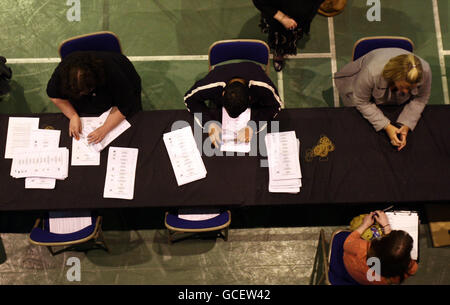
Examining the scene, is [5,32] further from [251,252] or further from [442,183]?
[442,183]

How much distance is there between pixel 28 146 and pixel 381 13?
4.21 metres

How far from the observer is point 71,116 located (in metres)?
3.14

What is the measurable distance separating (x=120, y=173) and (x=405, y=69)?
2431 millimetres

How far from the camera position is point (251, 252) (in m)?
3.86

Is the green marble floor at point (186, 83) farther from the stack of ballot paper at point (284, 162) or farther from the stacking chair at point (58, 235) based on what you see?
the stack of ballot paper at point (284, 162)

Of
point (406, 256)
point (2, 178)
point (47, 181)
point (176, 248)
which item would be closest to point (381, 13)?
point (406, 256)

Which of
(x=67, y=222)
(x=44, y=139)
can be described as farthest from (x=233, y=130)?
(x=67, y=222)

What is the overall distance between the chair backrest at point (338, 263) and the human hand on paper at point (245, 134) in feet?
4.18

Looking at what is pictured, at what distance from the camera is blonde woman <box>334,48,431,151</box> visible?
273 centimetres

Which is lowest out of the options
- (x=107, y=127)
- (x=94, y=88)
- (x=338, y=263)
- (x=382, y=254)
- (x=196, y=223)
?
(x=338, y=263)

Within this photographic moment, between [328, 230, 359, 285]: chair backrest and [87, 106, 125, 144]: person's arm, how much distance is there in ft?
7.52

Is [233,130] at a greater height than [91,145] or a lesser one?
greater

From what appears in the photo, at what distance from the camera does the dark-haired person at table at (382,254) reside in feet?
9.02

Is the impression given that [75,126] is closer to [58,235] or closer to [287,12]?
[58,235]
